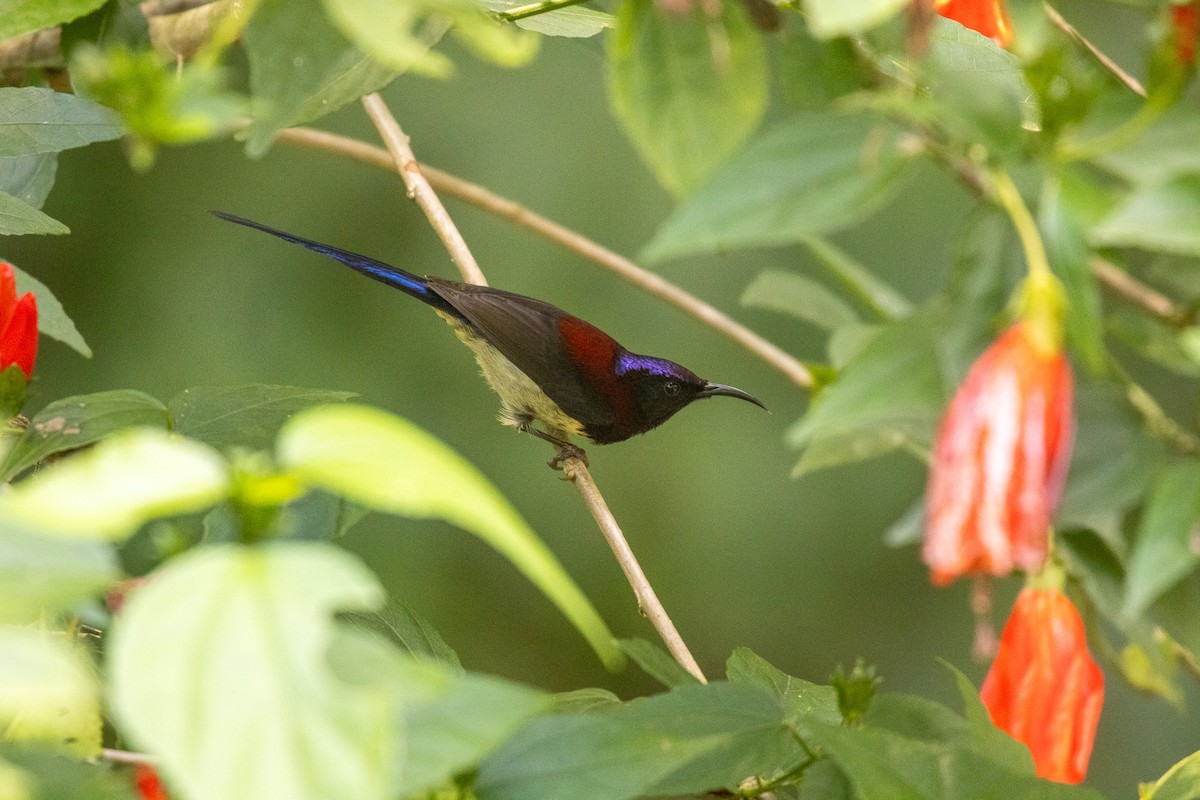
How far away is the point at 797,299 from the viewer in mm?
1754

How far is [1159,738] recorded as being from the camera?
3342mm

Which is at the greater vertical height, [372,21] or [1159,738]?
[372,21]

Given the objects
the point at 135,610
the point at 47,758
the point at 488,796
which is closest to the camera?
the point at 135,610

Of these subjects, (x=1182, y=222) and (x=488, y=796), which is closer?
(x=1182, y=222)

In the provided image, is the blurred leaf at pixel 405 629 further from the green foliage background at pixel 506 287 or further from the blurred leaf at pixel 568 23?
the green foliage background at pixel 506 287

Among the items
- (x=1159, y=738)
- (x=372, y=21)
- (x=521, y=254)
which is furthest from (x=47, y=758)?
(x=1159, y=738)

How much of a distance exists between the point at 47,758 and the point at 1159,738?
3.27 m

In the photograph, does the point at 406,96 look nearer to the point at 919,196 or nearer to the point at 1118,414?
the point at 919,196

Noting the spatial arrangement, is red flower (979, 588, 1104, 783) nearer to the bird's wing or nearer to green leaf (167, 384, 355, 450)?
green leaf (167, 384, 355, 450)

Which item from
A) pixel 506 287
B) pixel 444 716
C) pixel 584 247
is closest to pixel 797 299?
pixel 584 247

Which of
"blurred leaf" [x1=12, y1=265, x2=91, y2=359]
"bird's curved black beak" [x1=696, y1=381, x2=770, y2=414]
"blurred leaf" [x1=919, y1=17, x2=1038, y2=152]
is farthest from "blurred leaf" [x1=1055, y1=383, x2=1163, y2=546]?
"bird's curved black beak" [x1=696, y1=381, x2=770, y2=414]

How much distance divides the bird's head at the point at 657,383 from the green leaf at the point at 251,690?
2.30 m

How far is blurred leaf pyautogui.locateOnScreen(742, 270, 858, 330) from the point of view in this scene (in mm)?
1746

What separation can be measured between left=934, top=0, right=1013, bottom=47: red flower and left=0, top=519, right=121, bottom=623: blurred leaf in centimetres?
82
